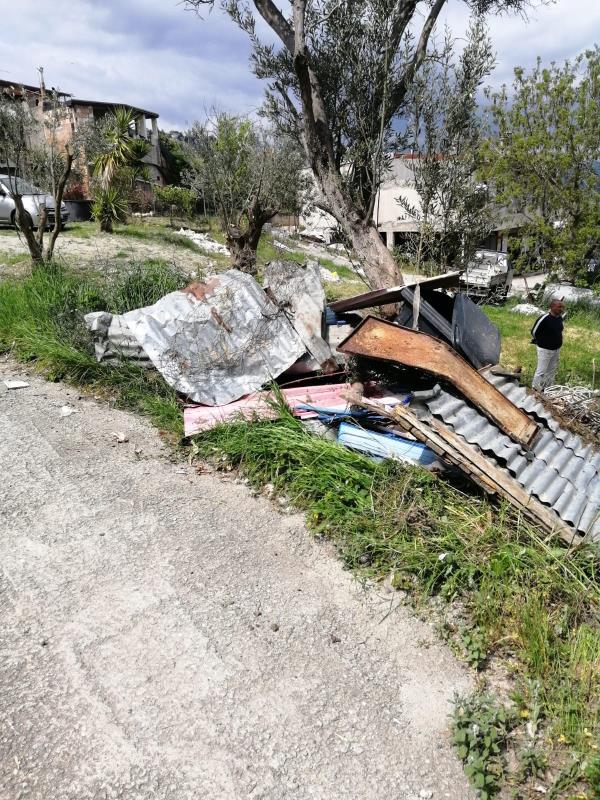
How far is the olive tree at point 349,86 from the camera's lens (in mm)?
6625

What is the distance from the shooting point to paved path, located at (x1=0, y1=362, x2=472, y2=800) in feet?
7.70

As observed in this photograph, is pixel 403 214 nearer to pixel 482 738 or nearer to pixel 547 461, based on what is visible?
pixel 547 461

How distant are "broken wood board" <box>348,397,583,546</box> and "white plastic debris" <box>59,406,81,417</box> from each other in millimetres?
3456

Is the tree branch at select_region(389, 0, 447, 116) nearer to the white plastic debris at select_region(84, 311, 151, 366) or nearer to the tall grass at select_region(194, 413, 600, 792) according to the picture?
the white plastic debris at select_region(84, 311, 151, 366)

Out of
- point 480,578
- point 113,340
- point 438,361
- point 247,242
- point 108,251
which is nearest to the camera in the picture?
point 480,578

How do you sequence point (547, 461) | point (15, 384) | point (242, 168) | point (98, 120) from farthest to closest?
1. point (98, 120)
2. point (242, 168)
3. point (15, 384)
4. point (547, 461)

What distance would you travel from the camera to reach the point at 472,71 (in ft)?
21.5

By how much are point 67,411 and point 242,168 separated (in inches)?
429

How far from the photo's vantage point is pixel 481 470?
147 inches

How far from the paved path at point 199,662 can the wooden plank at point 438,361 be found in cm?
142

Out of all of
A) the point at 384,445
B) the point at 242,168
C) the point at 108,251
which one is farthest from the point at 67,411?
the point at 242,168

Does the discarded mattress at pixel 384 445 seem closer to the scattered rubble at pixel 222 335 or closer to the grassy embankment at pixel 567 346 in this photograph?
the scattered rubble at pixel 222 335

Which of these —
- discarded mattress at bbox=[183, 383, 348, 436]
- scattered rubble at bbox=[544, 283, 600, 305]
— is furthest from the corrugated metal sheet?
scattered rubble at bbox=[544, 283, 600, 305]

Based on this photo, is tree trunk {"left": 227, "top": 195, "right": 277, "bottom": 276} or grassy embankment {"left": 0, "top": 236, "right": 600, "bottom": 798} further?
tree trunk {"left": 227, "top": 195, "right": 277, "bottom": 276}
